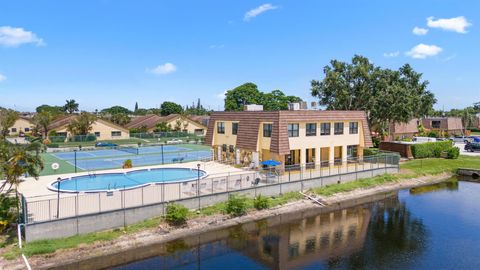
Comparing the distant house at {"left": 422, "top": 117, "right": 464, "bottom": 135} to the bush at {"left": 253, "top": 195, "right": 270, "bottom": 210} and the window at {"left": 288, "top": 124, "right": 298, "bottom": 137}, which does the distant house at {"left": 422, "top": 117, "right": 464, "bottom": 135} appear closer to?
the window at {"left": 288, "top": 124, "right": 298, "bottom": 137}

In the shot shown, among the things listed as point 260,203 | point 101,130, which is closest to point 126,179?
point 260,203

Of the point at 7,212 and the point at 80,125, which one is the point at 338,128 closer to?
the point at 7,212

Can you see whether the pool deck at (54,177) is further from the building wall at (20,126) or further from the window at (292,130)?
the building wall at (20,126)

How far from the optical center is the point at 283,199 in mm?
30391

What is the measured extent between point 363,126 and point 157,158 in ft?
84.2

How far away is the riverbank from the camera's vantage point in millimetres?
19906

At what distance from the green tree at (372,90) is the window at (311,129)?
63.9 ft

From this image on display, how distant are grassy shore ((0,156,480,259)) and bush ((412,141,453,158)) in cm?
171

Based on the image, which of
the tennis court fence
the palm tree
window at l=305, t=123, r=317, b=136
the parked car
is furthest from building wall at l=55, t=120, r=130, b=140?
the parked car

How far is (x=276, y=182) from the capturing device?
31391 millimetres

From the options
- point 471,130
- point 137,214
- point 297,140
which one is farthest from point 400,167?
point 471,130

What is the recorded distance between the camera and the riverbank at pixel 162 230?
19906mm

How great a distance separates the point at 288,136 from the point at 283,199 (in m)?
6.89

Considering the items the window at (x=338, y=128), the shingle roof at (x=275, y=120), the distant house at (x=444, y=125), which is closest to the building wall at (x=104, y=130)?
the shingle roof at (x=275, y=120)
